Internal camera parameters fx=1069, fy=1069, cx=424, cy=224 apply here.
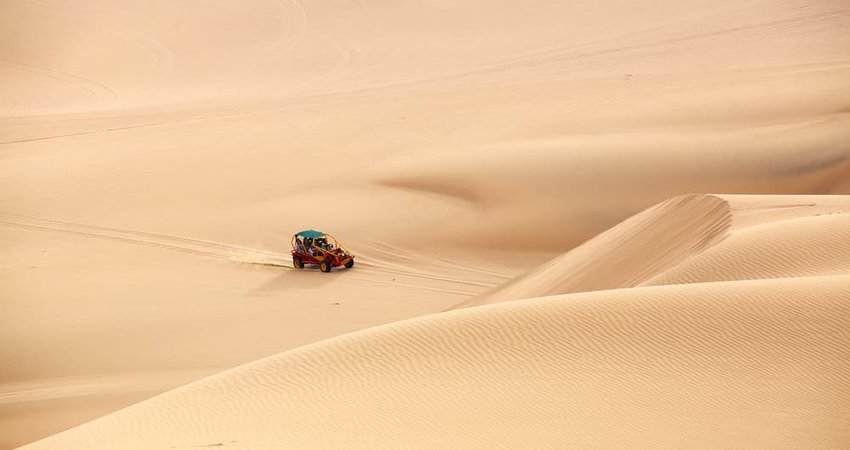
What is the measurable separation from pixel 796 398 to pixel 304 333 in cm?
868

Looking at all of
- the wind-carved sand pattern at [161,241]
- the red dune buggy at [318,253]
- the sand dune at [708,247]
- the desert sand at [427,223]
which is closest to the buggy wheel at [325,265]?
the red dune buggy at [318,253]

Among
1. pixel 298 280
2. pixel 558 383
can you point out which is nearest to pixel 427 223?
pixel 298 280

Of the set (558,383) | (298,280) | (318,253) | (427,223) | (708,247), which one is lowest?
(558,383)

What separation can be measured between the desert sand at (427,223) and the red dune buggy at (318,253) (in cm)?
20

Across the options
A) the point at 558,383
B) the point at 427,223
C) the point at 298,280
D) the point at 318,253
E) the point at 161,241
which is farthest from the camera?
the point at 427,223

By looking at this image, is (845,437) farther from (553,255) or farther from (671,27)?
(671,27)

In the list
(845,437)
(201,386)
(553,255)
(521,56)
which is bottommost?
(845,437)

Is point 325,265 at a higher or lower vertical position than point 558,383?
higher

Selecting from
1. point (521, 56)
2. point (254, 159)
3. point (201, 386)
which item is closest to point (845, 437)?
point (201, 386)

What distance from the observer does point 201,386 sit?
733 centimetres

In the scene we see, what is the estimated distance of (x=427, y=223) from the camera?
19.0 m

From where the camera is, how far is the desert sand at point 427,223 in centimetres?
648

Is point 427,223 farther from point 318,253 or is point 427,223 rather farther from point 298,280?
point 298,280

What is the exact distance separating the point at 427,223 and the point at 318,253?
9.78 feet
